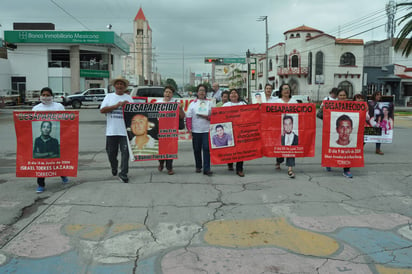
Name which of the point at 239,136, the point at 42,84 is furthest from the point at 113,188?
the point at 42,84

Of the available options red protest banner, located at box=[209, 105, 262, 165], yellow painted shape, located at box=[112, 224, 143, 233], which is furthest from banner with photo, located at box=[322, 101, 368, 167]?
yellow painted shape, located at box=[112, 224, 143, 233]

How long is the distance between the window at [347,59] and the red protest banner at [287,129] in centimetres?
4707

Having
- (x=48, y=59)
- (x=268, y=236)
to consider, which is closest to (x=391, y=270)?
(x=268, y=236)

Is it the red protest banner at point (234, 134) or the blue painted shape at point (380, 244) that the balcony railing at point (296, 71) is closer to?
the red protest banner at point (234, 134)

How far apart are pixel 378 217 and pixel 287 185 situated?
1.82 metres

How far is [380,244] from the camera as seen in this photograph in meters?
4.12

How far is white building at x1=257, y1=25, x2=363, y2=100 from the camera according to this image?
49969 millimetres

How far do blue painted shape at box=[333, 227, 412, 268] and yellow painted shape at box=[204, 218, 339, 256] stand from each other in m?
0.26

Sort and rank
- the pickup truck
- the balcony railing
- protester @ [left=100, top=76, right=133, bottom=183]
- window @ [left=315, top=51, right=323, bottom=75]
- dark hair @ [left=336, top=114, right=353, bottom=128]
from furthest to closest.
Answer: the balcony railing → window @ [left=315, top=51, right=323, bottom=75] → the pickup truck → dark hair @ [left=336, top=114, right=353, bottom=128] → protester @ [left=100, top=76, right=133, bottom=183]

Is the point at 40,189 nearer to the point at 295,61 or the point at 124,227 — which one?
the point at 124,227

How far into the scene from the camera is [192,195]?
593 cm

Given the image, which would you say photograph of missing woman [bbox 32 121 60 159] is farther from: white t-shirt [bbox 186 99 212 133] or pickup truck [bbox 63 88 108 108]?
pickup truck [bbox 63 88 108 108]

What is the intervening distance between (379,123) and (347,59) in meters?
44.3

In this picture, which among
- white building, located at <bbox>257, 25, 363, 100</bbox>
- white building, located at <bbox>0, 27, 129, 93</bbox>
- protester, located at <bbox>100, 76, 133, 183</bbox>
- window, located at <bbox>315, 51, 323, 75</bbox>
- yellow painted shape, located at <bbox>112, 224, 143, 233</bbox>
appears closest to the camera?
yellow painted shape, located at <bbox>112, 224, 143, 233</bbox>
